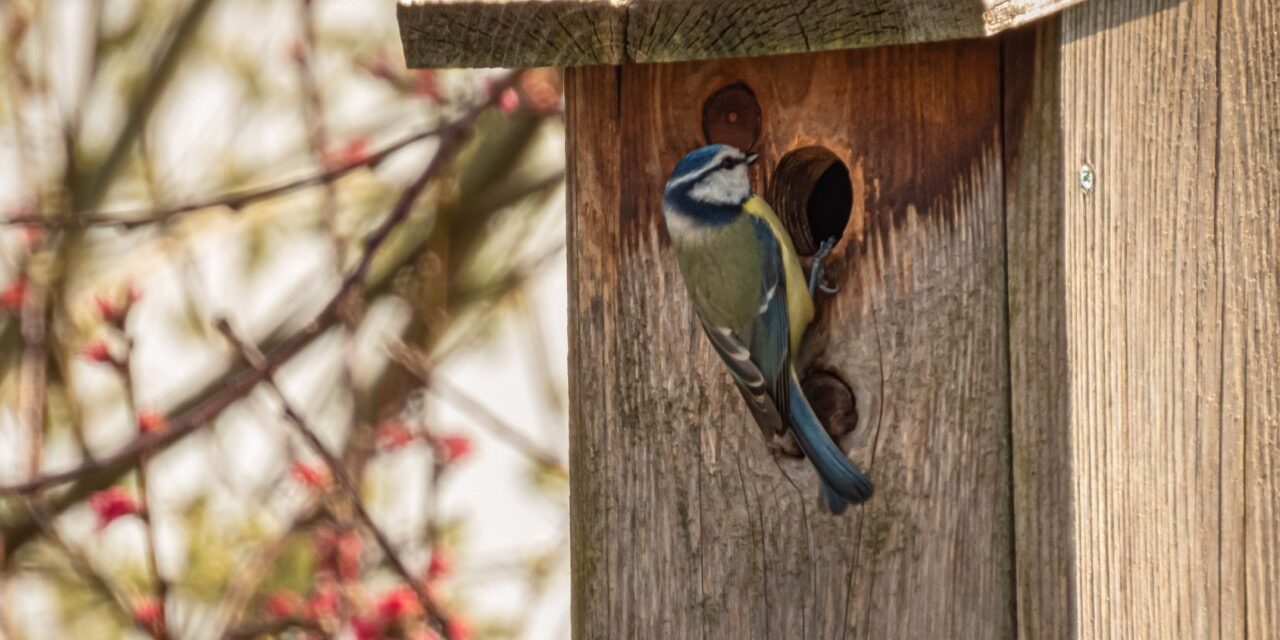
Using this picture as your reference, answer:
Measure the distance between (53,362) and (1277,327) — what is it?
9.83 feet

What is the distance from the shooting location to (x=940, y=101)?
1.75 meters

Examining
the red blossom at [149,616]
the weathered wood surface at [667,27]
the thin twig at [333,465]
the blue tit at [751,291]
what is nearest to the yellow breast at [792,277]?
the blue tit at [751,291]

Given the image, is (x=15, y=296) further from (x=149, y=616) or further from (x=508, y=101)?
(x=508, y=101)

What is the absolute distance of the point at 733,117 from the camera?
6.25 ft

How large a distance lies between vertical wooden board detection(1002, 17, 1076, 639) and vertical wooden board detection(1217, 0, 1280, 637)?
35cm

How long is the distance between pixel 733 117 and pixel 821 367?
0.34 meters

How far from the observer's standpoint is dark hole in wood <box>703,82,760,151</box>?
6.23 ft

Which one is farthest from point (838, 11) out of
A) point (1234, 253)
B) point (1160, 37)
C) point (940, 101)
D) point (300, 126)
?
point (300, 126)

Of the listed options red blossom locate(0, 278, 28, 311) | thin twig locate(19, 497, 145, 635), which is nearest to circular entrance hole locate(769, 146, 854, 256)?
thin twig locate(19, 497, 145, 635)

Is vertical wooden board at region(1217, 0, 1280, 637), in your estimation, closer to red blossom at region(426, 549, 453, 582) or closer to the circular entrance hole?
the circular entrance hole

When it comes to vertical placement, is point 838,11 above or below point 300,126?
below

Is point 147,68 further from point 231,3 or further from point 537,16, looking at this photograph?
point 537,16

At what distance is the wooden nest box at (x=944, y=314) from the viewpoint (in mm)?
1662

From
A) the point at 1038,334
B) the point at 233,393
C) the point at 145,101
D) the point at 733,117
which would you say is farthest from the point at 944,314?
the point at 145,101
